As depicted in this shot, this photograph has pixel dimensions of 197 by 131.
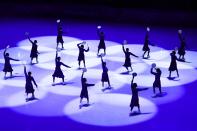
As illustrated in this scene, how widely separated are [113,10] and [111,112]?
494 inches

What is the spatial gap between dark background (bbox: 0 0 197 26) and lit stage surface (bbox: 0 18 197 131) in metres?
5.35

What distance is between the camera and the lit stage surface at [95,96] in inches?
473

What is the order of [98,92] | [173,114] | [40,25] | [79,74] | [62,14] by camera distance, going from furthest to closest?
[62,14] → [40,25] → [79,74] → [98,92] → [173,114]

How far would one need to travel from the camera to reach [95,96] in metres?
13.7

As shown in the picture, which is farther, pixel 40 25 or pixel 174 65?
pixel 40 25

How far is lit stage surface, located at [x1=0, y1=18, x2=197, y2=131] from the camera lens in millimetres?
12014

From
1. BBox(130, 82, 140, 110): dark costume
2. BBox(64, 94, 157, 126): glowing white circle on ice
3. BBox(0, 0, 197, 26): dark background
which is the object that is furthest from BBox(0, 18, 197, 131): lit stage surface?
BBox(0, 0, 197, 26): dark background

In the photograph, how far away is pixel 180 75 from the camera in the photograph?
1561cm

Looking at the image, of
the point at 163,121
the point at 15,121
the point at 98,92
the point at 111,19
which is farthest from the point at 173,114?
the point at 111,19

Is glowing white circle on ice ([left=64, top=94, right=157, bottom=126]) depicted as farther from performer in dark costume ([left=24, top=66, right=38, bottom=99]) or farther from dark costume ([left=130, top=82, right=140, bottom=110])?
performer in dark costume ([left=24, top=66, right=38, bottom=99])

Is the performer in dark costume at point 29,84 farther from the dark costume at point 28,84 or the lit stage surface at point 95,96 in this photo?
the lit stage surface at point 95,96

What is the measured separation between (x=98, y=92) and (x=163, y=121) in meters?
2.83

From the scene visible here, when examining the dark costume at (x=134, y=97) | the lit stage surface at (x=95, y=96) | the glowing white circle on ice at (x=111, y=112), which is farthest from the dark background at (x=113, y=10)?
the dark costume at (x=134, y=97)

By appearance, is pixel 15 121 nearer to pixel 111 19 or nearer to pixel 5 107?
pixel 5 107
